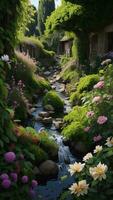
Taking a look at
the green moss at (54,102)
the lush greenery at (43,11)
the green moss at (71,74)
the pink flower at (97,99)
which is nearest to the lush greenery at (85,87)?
the green moss at (54,102)

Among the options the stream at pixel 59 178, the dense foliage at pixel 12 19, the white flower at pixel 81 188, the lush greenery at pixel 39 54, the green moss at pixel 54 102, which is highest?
the lush greenery at pixel 39 54

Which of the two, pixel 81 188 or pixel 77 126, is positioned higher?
pixel 77 126

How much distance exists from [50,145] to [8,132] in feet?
9.50

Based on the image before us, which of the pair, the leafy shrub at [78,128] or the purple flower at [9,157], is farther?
the leafy shrub at [78,128]

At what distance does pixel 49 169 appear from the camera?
7172mm

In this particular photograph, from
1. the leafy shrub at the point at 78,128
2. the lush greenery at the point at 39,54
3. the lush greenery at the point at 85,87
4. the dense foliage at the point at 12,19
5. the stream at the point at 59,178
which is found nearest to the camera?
the stream at the point at 59,178

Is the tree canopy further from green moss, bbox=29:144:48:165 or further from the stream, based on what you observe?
green moss, bbox=29:144:48:165

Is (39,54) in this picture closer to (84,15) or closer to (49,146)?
(84,15)

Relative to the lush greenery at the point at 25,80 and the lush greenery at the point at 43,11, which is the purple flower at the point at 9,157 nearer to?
the lush greenery at the point at 25,80

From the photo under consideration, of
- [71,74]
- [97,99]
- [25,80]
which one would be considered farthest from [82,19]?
[97,99]

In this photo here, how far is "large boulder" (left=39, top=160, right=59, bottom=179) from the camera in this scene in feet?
23.5

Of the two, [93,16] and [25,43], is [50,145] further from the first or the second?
[25,43]

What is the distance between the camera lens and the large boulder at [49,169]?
23.5ft

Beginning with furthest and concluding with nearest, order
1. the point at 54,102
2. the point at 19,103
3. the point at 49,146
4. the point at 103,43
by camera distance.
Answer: the point at 103,43 < the point at 54,102 < the point at 19,103 < the point at 49,146
